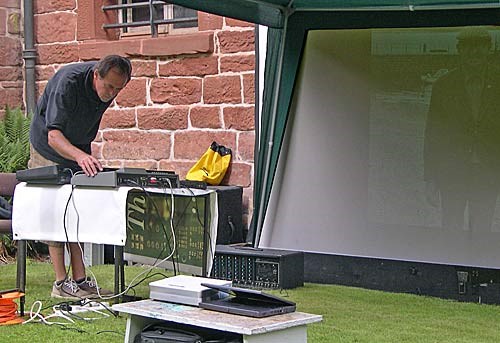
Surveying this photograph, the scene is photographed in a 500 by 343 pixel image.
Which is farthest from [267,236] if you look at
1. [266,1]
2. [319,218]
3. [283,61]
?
[266,1]

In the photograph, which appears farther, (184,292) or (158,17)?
(158,17)

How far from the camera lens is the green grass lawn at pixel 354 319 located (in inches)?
218

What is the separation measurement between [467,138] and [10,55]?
504 cm

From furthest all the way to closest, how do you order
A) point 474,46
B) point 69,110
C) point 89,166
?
point 474,46
point 69,110
point 89,166

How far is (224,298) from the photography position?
4.50 metres

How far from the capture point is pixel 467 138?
22.7 ft

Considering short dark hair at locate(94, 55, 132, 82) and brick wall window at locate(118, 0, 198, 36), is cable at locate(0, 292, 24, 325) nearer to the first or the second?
short dark hair at locate(94, 55, 132, 82)

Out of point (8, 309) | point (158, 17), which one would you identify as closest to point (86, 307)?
point (8, 309)

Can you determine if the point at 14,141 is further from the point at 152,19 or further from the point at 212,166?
the point at 212,166

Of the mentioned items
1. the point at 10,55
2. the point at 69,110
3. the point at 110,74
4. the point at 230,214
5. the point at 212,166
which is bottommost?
the point at 230,214

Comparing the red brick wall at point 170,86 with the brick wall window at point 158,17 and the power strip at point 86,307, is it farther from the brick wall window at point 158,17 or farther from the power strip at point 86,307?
the power strip at point 86,307

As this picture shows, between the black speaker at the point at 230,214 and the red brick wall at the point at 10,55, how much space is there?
297 centimetres

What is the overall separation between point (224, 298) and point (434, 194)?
2.95m

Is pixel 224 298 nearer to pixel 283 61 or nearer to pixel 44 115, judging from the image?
pixel 44 115
